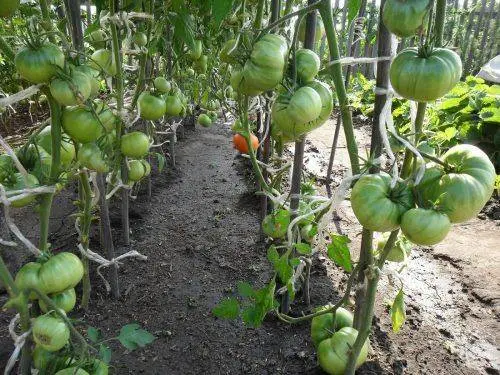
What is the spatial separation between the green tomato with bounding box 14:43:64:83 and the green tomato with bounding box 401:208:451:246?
2.74 ft

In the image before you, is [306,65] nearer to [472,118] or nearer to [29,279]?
[29,279]

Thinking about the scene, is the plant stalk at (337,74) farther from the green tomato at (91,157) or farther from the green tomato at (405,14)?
the green tomato at (91,157)

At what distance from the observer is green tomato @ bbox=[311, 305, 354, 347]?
61.2 inches

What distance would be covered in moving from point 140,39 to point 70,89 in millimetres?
1159

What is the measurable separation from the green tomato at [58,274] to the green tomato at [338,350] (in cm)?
91

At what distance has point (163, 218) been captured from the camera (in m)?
2.95

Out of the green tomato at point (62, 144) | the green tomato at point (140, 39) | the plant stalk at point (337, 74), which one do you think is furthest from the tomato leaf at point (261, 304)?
the green tomato at point (140, 39)

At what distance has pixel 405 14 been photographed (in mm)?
817

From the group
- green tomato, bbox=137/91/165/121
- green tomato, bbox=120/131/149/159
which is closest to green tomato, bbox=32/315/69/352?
green tomato, bbox=120/131/149/159

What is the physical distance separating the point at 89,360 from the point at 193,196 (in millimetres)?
2351

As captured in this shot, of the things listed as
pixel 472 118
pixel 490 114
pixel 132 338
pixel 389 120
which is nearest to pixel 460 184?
pixel 389 120

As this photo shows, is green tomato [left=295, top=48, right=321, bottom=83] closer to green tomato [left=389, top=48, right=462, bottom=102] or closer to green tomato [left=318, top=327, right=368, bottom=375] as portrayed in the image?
green tomato [left=389, top=48, right=462, bottom=102]

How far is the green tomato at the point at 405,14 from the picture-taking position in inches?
31.9

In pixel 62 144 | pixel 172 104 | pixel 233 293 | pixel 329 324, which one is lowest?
pixel 233 293
